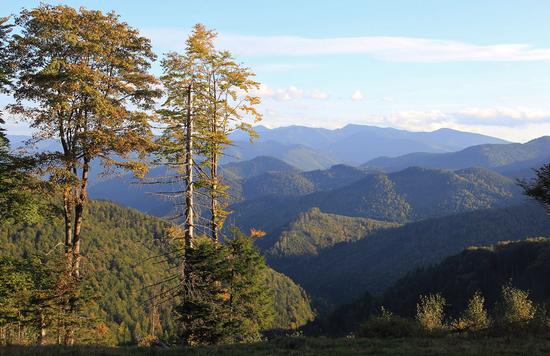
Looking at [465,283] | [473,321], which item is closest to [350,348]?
[473,321]

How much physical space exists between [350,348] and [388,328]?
3706mm

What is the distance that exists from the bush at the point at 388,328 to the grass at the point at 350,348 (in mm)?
1418

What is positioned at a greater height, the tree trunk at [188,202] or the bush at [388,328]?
the tree trunk at [188,202]

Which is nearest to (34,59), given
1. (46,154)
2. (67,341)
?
(46,154)

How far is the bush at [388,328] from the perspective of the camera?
18.6 meters

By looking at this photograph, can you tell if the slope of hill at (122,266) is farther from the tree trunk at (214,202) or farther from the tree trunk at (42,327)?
the tree trunk at (42,327)

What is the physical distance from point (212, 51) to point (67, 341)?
50.5 feet

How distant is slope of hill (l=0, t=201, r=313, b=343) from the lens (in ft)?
461

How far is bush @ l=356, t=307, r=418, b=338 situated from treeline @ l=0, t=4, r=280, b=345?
22.3 ft

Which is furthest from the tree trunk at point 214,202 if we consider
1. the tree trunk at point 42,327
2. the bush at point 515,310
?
the bush at point 515,310

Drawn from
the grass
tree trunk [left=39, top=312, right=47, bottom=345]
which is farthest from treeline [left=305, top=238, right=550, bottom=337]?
the grass

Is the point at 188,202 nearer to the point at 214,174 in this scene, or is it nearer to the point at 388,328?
the point at 214,174

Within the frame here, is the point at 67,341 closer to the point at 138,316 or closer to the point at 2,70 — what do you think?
the point at 2,70

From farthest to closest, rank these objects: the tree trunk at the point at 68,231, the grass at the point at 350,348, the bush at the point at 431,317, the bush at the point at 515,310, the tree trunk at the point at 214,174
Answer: the tree trunk at the point at 214,174 → the bush at the point at 431,317 → the tree trunk at the point at 68,231 → the bush at the point at 515,310 → the grass at the point at 350,348
